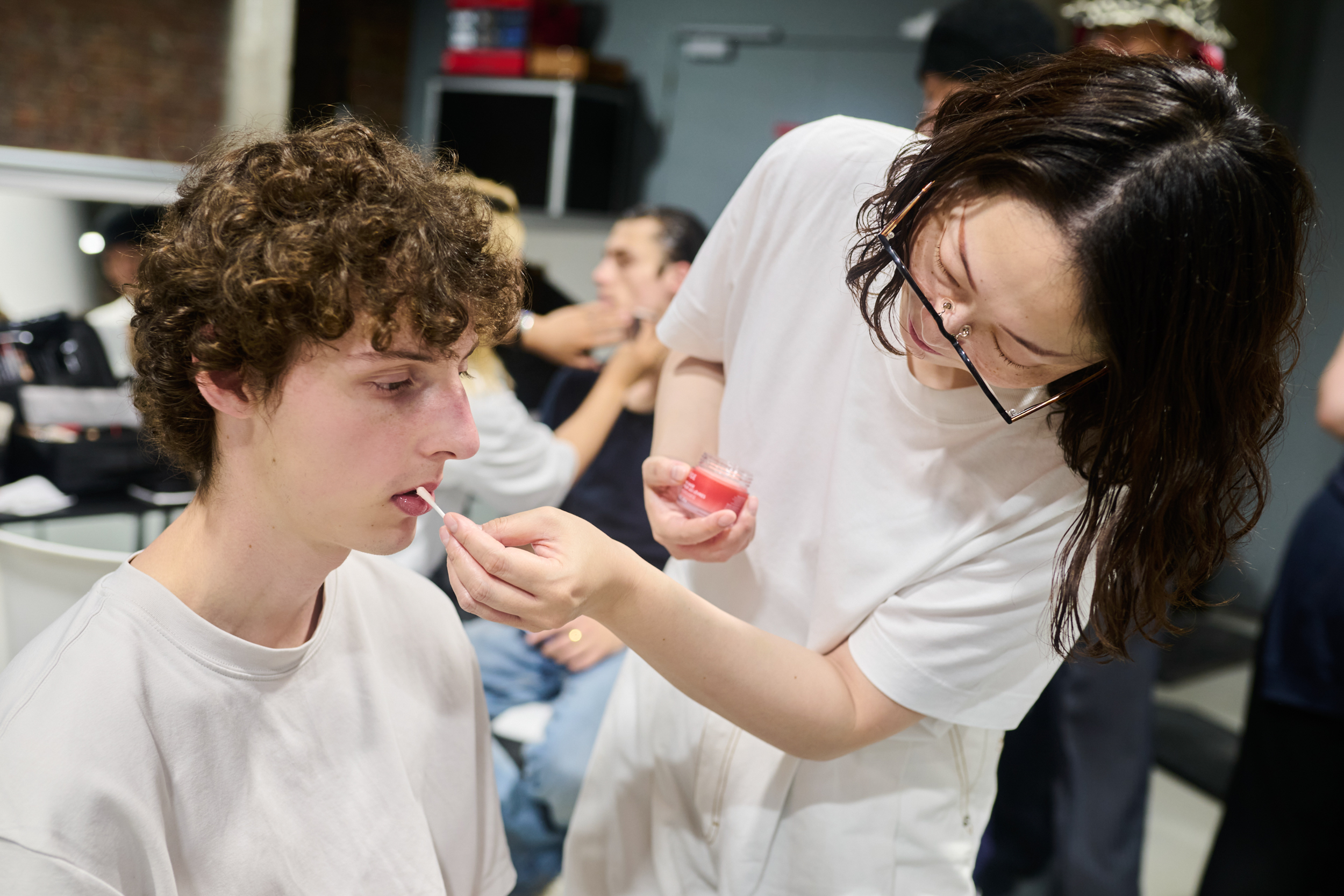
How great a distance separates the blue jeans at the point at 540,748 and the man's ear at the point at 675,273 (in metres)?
0.92

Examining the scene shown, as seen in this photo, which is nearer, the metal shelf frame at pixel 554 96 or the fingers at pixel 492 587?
the fingers at pixel 492 587

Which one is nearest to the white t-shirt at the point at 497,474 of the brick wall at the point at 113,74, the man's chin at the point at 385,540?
the man's chin at the point at 385,540

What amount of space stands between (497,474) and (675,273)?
75 cm

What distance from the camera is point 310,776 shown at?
103 centimetres

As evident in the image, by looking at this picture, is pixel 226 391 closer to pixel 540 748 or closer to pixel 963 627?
pixel 963 627

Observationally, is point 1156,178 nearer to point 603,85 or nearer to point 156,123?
point 603,85

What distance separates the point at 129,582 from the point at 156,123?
6.67m

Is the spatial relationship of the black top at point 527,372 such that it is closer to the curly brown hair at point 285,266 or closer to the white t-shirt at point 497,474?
the white t-shirt at point 497,474

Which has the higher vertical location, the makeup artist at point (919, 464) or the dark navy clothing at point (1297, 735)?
the makeup artist at point (919, 464)

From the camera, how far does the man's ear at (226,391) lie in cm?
92

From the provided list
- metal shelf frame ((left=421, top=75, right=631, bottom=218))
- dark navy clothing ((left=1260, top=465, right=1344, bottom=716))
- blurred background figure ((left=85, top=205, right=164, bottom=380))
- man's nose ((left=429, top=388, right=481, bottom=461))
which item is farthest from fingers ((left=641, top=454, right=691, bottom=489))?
metal shelf frame ((left=421, top=75, right=631, bottom=218))

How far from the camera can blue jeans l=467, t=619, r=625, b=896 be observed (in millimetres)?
2037

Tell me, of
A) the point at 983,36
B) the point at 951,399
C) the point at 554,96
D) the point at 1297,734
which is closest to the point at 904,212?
the point at 951,399

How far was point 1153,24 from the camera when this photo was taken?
2352 mm
